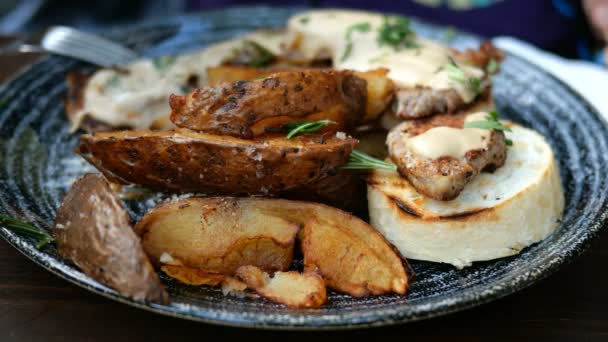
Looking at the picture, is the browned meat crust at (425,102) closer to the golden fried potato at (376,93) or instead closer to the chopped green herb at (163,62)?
the golden fried potato at (376,93)

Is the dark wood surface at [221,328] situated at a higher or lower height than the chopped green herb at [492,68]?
lower

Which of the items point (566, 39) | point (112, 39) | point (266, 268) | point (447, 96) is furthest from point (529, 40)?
point (266, 268)

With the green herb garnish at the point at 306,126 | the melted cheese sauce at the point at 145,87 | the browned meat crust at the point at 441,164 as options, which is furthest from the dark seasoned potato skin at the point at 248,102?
the melted cheese sauce at the point at 145,87

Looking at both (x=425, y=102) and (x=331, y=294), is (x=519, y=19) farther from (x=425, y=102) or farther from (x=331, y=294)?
A: (x=331, y=294)

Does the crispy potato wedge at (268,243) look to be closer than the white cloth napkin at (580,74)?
Yes

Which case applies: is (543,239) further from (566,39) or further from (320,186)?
(566,39)

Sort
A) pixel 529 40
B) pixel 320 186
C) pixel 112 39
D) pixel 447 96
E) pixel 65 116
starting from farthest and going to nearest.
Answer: pixel 529 40 → pixel 112 39 → pixel 65 116 → pixel 447 96 → pixel 320 186

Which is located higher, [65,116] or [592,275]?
[65,116]

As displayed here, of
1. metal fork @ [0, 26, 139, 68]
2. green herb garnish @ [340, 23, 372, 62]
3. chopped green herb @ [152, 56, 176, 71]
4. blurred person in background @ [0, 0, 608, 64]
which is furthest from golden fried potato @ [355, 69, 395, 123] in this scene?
blurred person in background @ [0, 0, 608, 64]
